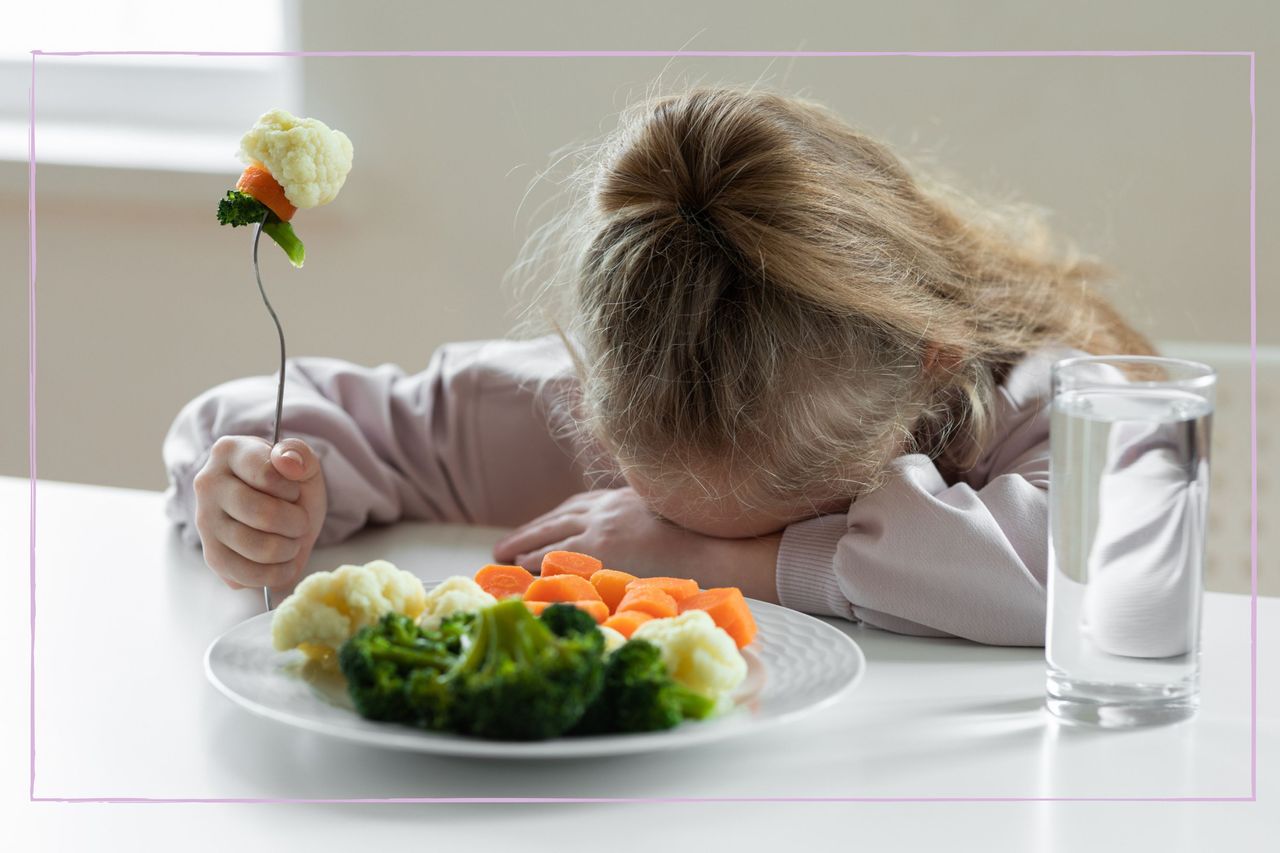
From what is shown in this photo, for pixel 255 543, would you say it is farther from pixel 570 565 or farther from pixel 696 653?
pixel 696 653

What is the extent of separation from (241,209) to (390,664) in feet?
0.73

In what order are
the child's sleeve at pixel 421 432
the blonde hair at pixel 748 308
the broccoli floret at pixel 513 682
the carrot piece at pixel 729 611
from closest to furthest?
the broccoli floret at pixel 513 682, the carrot piece at pixel 729 611, the blonde hair at pixel 748 308, the child's sleeve at pixel 421 432

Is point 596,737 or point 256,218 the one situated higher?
point 256,218

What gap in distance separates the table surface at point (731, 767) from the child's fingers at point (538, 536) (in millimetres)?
178

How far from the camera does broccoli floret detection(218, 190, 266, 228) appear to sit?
2.10ft

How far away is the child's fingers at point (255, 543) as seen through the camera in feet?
2.61

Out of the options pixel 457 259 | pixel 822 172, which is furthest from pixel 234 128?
pixel 822 172

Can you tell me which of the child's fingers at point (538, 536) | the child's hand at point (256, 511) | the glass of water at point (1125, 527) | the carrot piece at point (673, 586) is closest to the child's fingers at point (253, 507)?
the child's hand at point (256, 511)

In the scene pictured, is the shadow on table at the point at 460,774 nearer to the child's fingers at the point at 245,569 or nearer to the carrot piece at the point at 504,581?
the carrot piece at the point at 504,581

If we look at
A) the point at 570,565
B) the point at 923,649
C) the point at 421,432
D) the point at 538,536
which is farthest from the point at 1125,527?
the point at 421,432

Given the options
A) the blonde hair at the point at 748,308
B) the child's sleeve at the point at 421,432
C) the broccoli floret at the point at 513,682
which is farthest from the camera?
the child's sleeve at the point at 421,432

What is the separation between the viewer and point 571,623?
1.84 ft

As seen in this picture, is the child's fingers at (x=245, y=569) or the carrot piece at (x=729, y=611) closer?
the carrot piece at (x=729, y=611)

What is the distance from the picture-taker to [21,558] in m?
0.92
